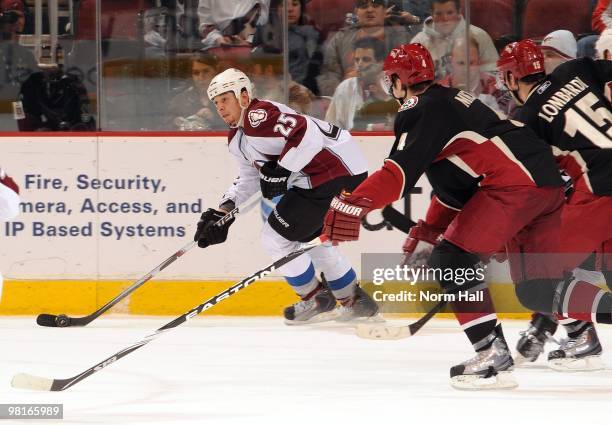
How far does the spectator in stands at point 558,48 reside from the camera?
598 cm

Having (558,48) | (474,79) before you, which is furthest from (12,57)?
(558,48)

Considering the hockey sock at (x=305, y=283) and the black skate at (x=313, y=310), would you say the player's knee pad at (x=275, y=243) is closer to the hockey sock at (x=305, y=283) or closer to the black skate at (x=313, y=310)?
the hockey sock at (x=305, y=283)

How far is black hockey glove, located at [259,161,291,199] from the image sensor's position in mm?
5414

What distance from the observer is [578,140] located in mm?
4316

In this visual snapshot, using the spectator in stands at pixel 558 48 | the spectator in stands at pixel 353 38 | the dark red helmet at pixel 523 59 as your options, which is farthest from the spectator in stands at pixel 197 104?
the dark red helmet at pixel 523 59

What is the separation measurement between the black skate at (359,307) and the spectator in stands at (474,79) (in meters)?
1.10

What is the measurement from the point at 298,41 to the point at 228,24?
0.35 m

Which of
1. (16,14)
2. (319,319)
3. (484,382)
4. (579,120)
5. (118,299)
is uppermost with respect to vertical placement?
(579,120)

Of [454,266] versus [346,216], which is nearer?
[346,216]

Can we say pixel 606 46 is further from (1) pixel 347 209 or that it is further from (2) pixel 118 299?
(2) pixel 118 299

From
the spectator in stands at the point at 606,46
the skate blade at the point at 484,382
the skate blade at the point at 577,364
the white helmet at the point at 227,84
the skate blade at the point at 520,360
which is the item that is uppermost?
A: the spectator in stands at the point at 606,46

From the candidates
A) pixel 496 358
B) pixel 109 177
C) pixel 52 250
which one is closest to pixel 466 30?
pixel 109 177

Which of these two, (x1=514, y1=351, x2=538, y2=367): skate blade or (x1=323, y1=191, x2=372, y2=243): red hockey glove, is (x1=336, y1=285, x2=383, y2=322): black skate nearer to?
(x1=514, y1=351, x2=538, y2=367): skate blade

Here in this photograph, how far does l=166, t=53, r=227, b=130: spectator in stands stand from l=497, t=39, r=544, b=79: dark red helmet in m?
2.07
